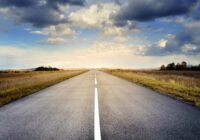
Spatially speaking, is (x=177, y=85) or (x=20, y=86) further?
(x=177, y=85)

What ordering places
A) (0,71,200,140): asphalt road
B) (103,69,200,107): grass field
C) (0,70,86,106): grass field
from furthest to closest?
(0,70,86,106): grass field
(103,69,200,107): grass field
(0,71,200,140): asphalt road

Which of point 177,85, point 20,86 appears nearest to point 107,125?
point 177,85

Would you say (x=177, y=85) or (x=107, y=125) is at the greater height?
(x=107, y=125)

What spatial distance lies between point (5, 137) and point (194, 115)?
5.73m

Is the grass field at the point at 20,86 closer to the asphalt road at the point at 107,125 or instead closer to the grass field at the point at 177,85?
the asphalt road at the point at 107,125

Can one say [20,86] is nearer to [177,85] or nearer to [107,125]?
[177,85]

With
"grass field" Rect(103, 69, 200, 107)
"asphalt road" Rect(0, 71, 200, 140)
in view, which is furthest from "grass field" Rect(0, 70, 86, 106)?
"grass field" Rect(103, 69, 200, 107)

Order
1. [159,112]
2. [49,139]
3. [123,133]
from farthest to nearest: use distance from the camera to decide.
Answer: [159,112]
[123,133]
[49,139]

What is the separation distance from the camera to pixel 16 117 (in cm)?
723

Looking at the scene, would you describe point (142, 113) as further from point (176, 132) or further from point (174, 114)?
point (176, 132)

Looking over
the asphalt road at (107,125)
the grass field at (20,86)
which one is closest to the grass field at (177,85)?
the asphalt road at (107,125)

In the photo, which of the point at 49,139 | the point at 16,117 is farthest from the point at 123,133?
the point at 16,117

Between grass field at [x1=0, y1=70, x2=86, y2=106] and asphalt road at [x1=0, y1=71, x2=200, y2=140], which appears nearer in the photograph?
asphalt road at [x1=0, y1=71, x2=200, y2=140]

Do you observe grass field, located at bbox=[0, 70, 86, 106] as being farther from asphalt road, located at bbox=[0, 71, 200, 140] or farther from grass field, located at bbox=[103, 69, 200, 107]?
grass field, located at bbox=[103, 69, 200, 107]
